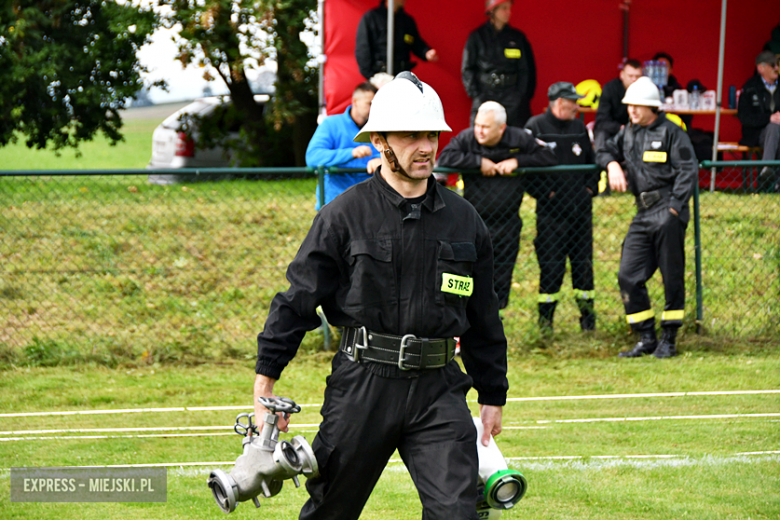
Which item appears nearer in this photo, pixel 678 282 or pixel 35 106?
pixel 678 282

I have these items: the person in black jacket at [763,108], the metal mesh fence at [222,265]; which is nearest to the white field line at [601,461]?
the metal mesh fence at [222,265]

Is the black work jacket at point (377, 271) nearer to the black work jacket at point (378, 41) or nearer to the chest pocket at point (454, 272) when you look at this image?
the chest pocket at point (454, 272)

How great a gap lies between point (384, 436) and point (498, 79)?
8.03 m

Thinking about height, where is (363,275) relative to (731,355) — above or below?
above

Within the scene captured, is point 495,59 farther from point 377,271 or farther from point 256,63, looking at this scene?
point 377,271

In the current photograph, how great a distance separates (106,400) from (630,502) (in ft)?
13.1

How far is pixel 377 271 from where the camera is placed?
11.1 ft

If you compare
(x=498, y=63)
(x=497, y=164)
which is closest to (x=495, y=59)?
(x=498, y=63)

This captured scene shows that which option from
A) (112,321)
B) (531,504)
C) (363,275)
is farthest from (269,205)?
(363,275)

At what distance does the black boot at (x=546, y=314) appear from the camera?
8.31 m

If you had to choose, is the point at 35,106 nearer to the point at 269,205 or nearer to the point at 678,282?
the point at 269,205

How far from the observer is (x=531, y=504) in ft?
15.6

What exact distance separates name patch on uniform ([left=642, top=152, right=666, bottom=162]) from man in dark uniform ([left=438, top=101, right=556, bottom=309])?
0.80 metres

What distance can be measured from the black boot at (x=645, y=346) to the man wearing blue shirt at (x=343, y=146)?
278cm
